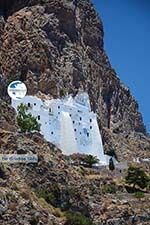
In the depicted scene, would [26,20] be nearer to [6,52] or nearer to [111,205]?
[6,52]

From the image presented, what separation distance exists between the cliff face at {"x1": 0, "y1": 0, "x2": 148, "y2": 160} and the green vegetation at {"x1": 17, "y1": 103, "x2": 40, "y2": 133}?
18.8 ft

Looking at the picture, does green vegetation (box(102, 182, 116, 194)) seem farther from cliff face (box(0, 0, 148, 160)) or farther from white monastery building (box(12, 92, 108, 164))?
cliff face (box(0, 0, 148, 160))

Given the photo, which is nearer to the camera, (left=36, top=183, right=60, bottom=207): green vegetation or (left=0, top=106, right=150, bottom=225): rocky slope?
(left=0, top=106, right=150, bottom=225): rocky slope

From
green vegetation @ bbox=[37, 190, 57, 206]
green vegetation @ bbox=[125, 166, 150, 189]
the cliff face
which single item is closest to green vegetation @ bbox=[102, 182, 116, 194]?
green vegetation @ bbox=[125, 166, 150, 189]

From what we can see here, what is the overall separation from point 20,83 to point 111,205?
2229cm

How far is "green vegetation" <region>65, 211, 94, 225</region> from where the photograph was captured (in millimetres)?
44156

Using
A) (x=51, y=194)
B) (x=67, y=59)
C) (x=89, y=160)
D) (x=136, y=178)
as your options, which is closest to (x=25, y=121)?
(x=89, y=160)

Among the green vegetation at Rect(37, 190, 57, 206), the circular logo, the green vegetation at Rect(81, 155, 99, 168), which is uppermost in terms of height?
the circular logo

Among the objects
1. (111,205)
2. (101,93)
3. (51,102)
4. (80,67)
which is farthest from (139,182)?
(101,93)

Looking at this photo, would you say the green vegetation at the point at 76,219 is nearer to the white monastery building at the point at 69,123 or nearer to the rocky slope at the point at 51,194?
the rocky slope at the point at 51,194

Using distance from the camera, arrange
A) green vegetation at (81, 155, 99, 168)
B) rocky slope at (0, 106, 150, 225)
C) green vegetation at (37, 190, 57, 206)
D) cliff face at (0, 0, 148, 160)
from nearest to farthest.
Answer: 1. rocky slope at (0, 106, 150, 225)
2. green vegetation at (37, 190, 57, 206)
3. green vegetation at (81, 155, 99, 168)
4. cliff face at (0, 0, 148, 160)

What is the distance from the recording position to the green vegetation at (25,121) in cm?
6184

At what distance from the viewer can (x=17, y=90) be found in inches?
2751

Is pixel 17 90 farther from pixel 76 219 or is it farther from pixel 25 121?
pixel 76 219
